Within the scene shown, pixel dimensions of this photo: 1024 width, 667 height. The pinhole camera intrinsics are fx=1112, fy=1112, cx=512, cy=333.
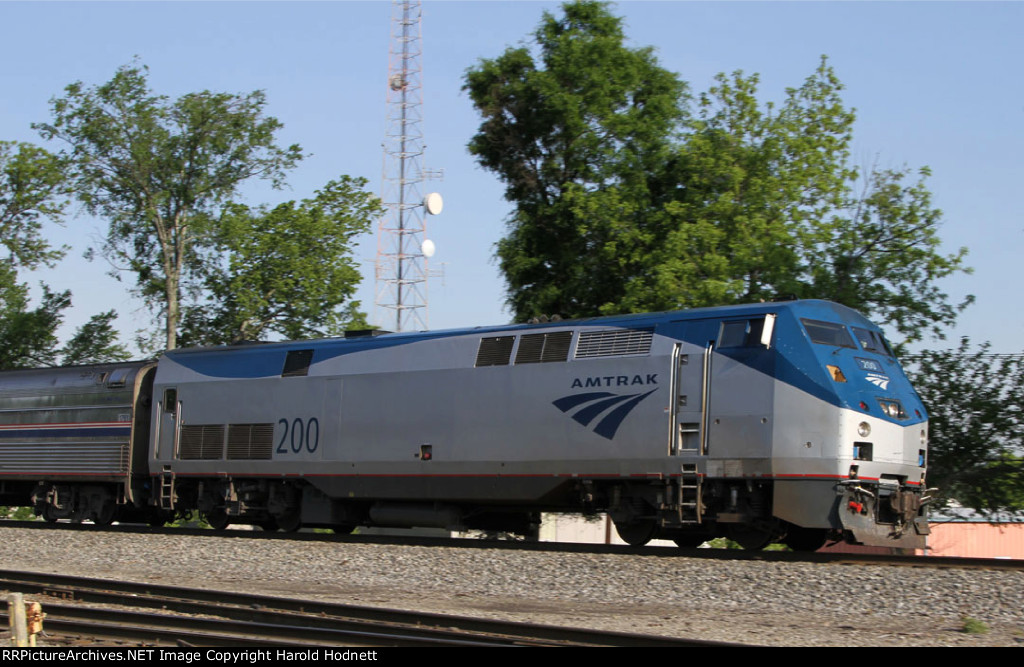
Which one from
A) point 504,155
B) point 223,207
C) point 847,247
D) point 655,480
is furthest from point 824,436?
point 223,207

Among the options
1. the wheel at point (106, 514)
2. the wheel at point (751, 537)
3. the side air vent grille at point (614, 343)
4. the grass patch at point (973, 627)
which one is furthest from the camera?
the wheel at point (106, 514)

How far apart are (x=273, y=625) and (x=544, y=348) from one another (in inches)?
318

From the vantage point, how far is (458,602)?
13516 mm

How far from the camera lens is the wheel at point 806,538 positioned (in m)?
16.6

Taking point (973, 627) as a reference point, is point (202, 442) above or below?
above

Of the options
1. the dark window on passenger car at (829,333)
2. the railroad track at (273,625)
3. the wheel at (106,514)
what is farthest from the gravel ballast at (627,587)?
the wheel at (106,514)

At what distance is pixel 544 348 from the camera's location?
17984 mm

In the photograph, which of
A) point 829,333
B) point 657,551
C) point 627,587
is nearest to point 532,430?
point 657,551

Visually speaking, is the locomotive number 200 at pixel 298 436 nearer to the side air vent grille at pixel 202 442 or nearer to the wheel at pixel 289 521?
the wheel at pixel 289 521

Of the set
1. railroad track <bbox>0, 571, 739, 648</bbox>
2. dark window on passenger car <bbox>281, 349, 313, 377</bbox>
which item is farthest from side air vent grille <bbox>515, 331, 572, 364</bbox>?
railroad track <bbox>0, 571, 739, 648</bbox>

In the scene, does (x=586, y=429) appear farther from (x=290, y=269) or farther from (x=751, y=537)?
(x=290, y=269)

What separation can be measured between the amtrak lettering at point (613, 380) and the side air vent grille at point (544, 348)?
20.2 inches

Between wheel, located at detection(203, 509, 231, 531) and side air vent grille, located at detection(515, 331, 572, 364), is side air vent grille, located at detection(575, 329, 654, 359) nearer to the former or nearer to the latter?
side air vent grille, located at detection(515, 331, 572, 364)

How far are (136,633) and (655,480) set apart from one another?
27.0 feet
